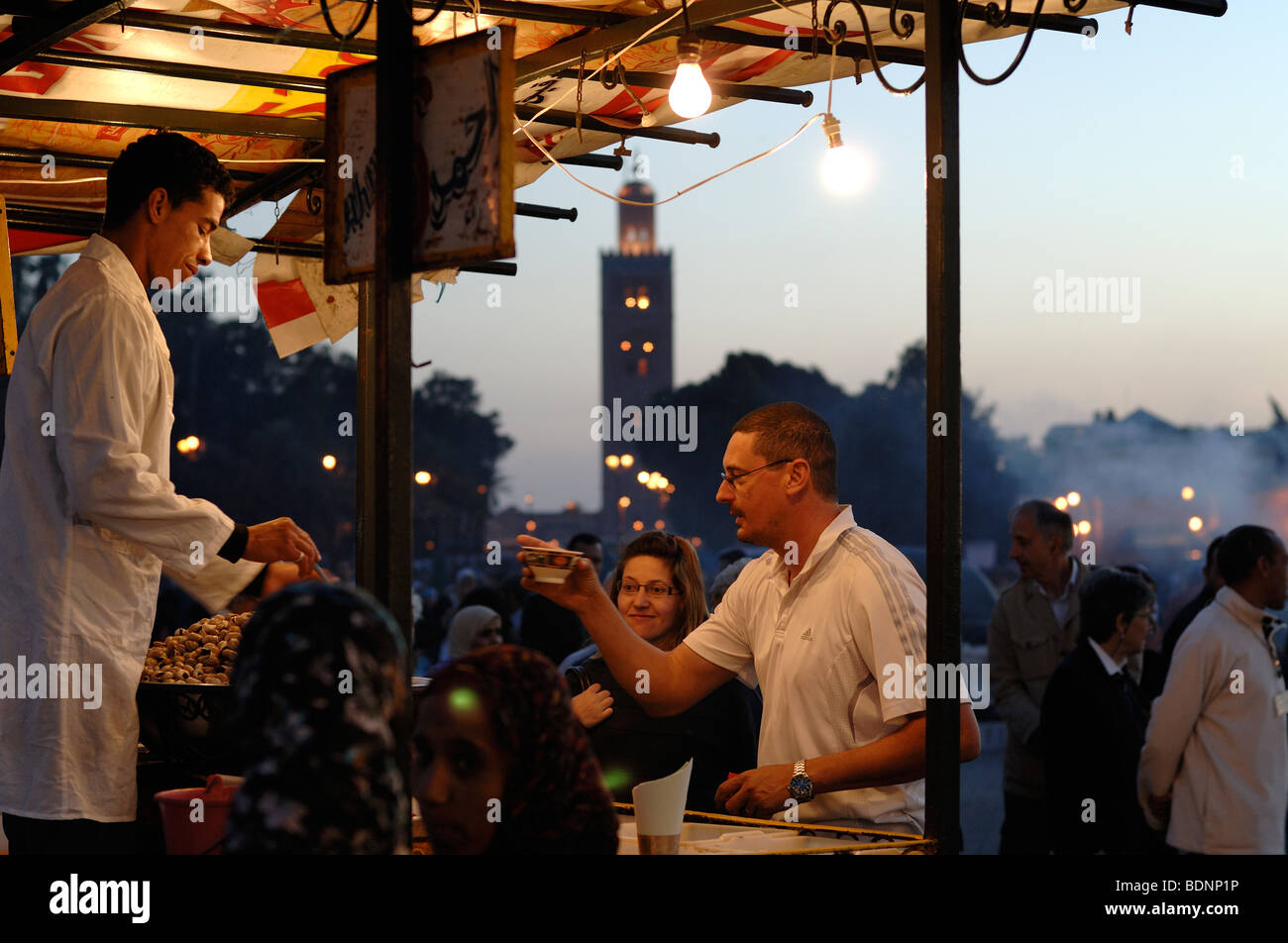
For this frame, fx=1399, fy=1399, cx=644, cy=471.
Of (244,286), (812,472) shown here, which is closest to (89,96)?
(244,286)

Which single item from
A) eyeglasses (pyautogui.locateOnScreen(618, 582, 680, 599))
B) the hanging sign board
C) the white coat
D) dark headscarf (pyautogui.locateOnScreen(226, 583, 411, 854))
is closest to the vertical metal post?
the hanging sign board

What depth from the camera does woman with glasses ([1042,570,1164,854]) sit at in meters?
7.14

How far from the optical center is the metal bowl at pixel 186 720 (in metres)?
3.86

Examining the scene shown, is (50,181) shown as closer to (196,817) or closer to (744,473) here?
(744,473)

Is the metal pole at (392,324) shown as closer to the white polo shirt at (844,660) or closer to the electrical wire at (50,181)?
the white polo shirt at (844,660)

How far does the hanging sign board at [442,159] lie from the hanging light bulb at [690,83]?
1.57m

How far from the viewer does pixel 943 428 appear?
11.1 ft

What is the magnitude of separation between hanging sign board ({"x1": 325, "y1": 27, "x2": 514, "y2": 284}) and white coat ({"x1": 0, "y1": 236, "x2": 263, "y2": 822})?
75cm

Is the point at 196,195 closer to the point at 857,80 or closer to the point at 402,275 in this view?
the point at 402,275

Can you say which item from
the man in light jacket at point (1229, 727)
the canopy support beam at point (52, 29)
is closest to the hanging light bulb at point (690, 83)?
the canopy support beam at point (52, 29)

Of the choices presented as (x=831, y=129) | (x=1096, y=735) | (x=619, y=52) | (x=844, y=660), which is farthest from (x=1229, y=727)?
(x=619, y=52)

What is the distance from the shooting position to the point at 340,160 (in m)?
3.02

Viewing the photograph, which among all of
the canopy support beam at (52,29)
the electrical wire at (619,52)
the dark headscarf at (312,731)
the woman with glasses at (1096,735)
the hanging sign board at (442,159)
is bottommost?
the woman with glasses at (1096,735)

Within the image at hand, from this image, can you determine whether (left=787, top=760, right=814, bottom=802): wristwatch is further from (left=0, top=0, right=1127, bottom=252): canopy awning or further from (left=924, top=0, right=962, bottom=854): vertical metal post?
(left=0, top=0, right=1127, bottom=252): canopy awning
